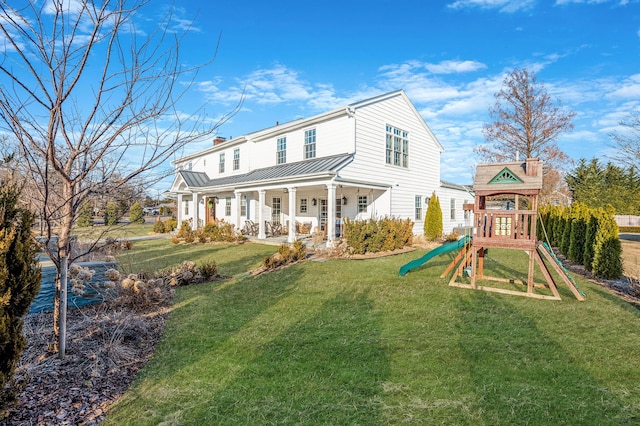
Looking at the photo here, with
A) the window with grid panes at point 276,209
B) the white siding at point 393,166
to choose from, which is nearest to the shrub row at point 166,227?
the window with grid panes at point 276,209

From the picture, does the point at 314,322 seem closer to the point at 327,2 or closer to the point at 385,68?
the point at 327,2

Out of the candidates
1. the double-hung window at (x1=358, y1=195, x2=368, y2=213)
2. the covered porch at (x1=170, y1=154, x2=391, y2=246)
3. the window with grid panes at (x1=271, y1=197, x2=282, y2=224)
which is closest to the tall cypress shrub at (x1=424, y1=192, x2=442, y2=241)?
the covered porch at (x1=170, y1=154, x2=391, y2=246)

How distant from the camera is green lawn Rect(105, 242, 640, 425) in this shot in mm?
2811

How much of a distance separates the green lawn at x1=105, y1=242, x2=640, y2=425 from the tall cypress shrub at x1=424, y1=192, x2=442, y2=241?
10635 mm

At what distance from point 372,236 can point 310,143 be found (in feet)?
21.2

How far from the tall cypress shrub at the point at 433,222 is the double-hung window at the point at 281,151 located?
27.6 feet

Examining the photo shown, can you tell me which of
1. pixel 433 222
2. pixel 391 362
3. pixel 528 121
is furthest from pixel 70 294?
pixel 528 121

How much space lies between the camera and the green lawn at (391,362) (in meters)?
2.81

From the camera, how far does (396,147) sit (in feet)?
55.1

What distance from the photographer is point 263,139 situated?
763 inches

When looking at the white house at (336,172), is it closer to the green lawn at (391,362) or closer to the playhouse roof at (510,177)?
the playhouse roof at (510,177)

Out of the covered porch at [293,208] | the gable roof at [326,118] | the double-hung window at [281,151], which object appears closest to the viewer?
the gable roof at [326,118]

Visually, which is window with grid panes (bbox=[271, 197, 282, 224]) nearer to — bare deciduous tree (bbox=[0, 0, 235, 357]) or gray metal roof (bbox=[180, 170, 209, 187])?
gray metal roof (bbox=[180, 170, 209, 187])

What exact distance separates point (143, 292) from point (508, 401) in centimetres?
587
